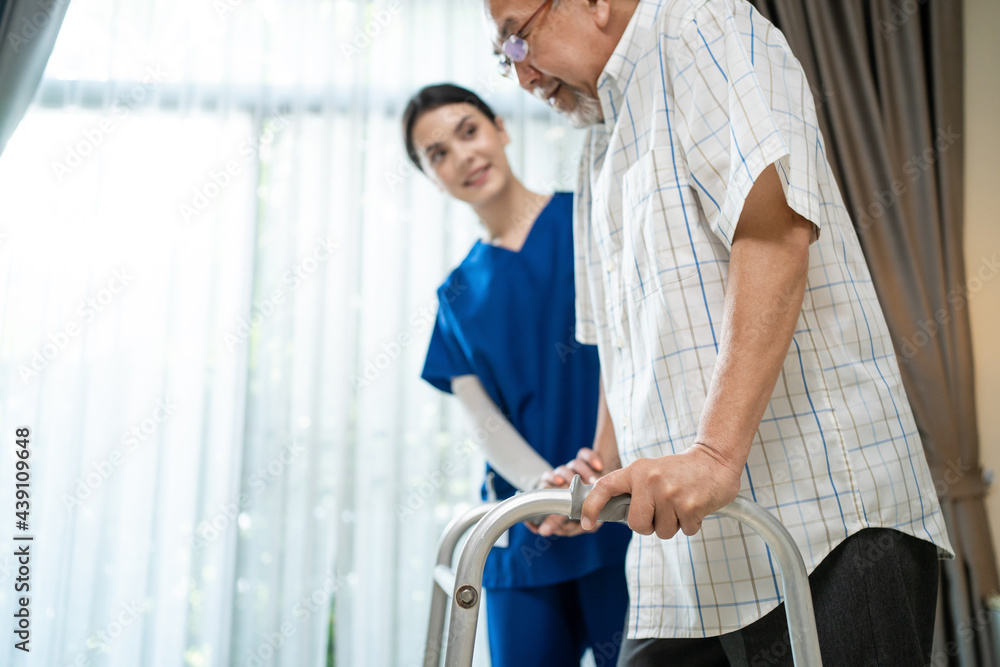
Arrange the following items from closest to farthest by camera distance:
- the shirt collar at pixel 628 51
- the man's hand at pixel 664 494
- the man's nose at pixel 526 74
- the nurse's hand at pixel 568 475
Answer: the man's hand at pixel 664 494 → the shirt collar at pixel 628 51 → the man's nose at pixel 526 74 → the nurse's hand at pixel 568 475

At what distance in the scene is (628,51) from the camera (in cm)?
77

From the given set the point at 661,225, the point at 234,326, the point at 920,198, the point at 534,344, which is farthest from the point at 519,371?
the point at 920,198

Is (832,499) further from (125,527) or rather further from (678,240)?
(125,527)

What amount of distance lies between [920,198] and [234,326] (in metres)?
2.01

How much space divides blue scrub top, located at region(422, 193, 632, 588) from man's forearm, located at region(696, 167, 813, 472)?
78cm

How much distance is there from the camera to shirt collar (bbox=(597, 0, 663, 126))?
762 mm

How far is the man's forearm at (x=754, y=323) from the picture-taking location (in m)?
0.56

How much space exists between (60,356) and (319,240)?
82 centimetres

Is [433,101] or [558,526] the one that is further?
[433,101]

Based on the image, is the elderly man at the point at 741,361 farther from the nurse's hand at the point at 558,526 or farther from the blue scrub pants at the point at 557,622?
the blue scrub pants at the point at 557,622

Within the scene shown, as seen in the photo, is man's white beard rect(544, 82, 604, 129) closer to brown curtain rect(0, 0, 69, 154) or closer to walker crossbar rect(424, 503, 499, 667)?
walker crossbar rect(424, 503, 499, 667)

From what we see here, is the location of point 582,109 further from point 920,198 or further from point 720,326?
point 920,198

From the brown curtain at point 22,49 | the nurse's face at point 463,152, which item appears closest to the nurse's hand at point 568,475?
the nurse's face at point 463,152

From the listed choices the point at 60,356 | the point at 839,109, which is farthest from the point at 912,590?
the point at 60,356
